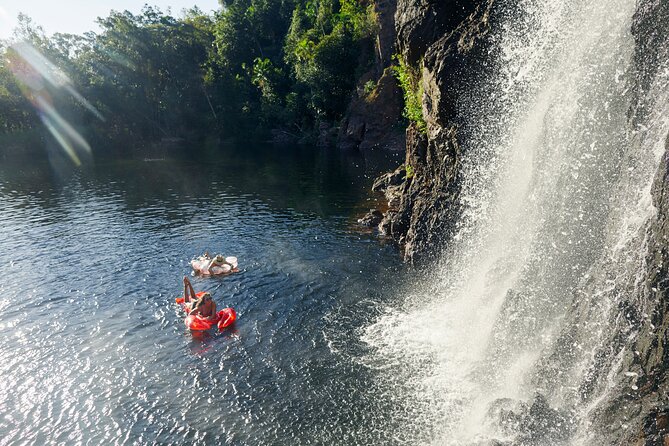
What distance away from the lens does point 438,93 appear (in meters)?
22.3

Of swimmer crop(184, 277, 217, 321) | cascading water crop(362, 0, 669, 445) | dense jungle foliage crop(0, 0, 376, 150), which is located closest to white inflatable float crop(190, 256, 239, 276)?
swimmer crop(184, 277, 217, 321)

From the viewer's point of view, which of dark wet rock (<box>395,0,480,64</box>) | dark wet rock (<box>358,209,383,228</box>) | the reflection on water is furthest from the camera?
dark wet rock (<box>358,209,383,228</box>)

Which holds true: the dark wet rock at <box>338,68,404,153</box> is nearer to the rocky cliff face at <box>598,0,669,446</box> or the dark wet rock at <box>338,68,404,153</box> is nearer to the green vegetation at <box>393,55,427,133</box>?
the green vegetation at <box>393,55,427,133</box>

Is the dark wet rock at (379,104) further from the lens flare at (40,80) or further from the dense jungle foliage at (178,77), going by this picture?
the lens flare at (40,80)

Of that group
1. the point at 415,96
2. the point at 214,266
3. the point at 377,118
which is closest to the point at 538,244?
the point at 415,96

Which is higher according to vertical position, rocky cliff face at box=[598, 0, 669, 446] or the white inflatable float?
rocky cliff face at box=[598, 0, 669, 446]

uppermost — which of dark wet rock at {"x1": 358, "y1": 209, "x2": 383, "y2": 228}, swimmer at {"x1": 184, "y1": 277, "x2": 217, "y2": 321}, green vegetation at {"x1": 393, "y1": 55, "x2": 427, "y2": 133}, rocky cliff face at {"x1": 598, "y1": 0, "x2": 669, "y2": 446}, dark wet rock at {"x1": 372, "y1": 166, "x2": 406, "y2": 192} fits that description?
green vegetation at {"x1": 393, "y1": 55, "x2": 427, "y2": 133}

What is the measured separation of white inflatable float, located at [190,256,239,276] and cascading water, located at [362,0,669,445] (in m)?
10.1

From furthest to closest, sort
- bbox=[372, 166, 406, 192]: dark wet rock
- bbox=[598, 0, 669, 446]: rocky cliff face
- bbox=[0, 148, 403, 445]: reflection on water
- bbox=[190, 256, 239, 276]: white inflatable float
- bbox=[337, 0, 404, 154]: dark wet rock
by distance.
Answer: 1. bbox=[337, 0, 404, 154]: dark wet rock
2. bbox=[372, 166, 406, 192]: dark wet rock
3. bbox=[190, 256, 239, 276]: white inflatable float
4. bbox=[0, 148, 403, 445]: reflection on water
5. bbox=[598, 0, 669, 446]: rocky cliff face

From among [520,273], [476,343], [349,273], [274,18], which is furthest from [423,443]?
[274,18]

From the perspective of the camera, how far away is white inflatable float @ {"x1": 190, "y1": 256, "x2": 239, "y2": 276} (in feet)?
80.0

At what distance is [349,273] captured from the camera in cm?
2358

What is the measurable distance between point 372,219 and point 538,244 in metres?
15.9

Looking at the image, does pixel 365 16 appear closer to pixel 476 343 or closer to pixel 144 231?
pixel 144 231
